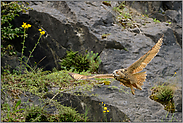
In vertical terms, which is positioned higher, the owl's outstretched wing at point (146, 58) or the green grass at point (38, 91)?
the owl's outstretched wing at point (146, 58)

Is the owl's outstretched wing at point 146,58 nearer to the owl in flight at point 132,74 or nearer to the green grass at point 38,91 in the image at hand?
the owl in flight at point 132,74

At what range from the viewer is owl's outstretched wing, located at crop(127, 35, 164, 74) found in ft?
5.93

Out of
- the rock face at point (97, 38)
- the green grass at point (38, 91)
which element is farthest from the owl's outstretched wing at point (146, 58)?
the rock face at point (97, 38)

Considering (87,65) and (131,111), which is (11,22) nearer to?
(87,65)

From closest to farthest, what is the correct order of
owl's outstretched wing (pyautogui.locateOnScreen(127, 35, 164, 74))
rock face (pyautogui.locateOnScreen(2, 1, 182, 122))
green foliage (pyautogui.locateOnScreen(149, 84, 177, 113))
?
owl's outstretched wing (pyautogui.locateOnScreen(127, 35, 164, 74))
green foliage (pyautogui.locateOnScreen(149, 84, 177, 113))
rock face (pyautogui.locateOnScreen(2, 1, 182, 122))

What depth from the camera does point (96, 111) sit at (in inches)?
134

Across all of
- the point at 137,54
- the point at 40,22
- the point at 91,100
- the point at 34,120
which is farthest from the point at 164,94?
the point at 40,22

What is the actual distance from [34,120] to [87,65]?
1927mm

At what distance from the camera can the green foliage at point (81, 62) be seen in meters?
4.38

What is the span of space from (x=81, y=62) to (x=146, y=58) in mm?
2783

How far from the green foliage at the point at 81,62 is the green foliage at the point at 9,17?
4.52 ft

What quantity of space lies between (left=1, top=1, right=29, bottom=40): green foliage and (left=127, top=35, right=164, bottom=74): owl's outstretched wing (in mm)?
3406

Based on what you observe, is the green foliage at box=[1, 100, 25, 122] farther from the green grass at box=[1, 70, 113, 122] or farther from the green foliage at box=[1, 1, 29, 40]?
the green foliage at box=[1, 1, 29, 40]

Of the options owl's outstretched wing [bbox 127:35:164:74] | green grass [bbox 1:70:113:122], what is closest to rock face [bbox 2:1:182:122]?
green grass [bbox 1:70:113:122]
